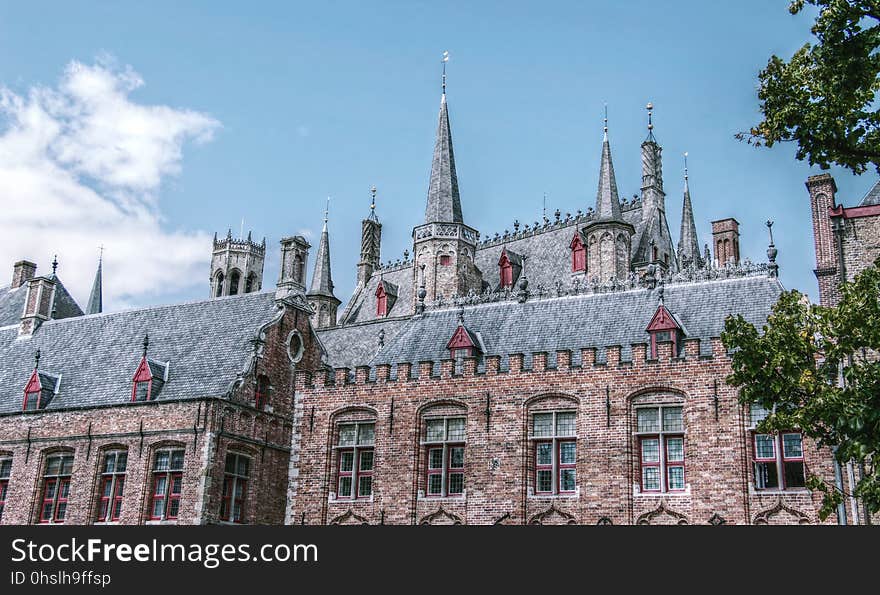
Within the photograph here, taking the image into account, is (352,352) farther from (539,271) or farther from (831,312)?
(831,312)

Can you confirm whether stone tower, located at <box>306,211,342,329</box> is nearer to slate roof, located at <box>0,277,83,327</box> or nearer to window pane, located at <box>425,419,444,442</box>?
slate roof, located at <box>0,277,83,327</box>

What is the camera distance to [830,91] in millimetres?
16219

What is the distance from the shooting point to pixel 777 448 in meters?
23.9

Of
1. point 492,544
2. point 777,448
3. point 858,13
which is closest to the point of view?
point 492,544

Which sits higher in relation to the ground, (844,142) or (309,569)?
(844,142)

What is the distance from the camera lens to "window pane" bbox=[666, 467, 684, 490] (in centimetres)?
2464

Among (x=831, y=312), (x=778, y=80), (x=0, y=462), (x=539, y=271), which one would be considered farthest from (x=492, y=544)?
(x=539, y=271)

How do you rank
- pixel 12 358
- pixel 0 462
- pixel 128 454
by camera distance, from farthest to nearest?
pixel 12 358
pixel 0 462
pixel 128 454

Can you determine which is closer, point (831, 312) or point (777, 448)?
point (831, 312)

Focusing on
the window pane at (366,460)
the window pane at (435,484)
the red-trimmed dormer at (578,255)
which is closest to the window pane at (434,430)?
the window pane at (435,484)

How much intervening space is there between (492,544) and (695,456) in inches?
525

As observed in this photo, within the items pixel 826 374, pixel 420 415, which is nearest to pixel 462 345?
pixel 420 415

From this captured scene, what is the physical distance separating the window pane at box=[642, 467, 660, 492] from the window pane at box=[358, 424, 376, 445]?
7.66 m

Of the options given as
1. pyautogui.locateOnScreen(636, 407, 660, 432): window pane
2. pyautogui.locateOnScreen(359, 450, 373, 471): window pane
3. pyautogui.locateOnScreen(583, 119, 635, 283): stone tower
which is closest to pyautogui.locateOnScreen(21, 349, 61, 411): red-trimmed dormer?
pyautogui.locateOnScreen(359, 450, 373, 471): window pane
